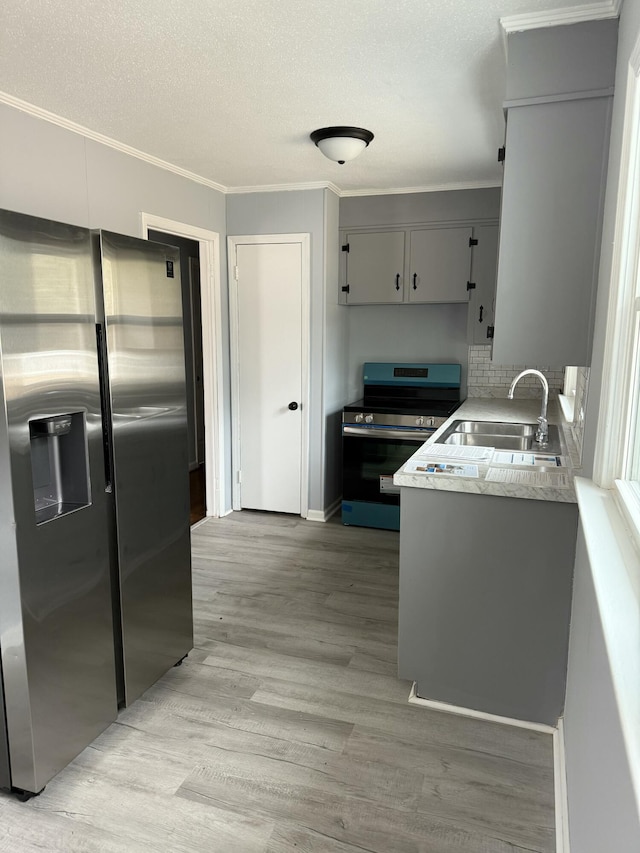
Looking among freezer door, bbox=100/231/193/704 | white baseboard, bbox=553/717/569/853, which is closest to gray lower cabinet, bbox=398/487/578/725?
white baseboard, bbox=553/717/569/853

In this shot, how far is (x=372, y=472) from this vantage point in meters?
4.39

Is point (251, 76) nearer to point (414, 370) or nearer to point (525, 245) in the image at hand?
point (525, 245)

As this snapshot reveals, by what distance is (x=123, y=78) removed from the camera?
2.40 meters

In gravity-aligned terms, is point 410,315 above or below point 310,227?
below

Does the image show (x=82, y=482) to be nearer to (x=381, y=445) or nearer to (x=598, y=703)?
(x=598, y=703)

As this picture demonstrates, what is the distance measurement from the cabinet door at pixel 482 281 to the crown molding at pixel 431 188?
0.93 feet

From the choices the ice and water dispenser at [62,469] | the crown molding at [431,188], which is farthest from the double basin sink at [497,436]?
the crown molding at [431,188]

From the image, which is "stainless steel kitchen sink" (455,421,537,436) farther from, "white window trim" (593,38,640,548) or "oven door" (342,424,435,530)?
"white window trim" (593,38,640,548)

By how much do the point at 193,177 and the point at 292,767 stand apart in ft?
11.4

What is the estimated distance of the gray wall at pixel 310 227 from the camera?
4.28 m

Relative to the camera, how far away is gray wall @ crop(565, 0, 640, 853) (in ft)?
3.00

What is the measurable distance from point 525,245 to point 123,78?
173cm

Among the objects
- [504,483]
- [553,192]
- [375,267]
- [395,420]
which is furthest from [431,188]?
[504,483]

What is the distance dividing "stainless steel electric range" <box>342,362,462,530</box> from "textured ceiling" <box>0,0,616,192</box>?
5.65 feet
